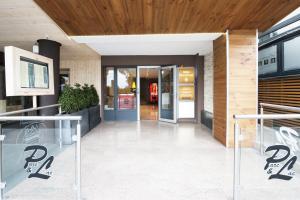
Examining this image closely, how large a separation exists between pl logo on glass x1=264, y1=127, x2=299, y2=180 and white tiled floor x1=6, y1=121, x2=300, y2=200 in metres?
0.18

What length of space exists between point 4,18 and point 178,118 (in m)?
6.05

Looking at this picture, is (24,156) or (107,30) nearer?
(24,156)

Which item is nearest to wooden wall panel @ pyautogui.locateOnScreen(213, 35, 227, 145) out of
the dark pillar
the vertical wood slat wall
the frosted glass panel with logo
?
the vertical wood slat wall

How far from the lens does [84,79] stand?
8.39 meters

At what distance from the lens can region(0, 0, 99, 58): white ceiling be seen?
3.67m

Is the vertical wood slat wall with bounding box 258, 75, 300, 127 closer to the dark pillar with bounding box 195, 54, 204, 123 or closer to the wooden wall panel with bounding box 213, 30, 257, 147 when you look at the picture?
the wooden wall panel with bounding box 213, 30, 257, 147

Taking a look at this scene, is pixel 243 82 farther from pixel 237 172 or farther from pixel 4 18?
pixel 4 18

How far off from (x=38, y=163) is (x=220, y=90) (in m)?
3.96

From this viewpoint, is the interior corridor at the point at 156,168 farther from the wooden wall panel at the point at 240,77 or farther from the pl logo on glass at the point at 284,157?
the wooden wall panel at the point at 240,77

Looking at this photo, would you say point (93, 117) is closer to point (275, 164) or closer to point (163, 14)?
point (163, 14)

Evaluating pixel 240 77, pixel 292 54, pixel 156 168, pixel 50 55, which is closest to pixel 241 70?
pixel 240 77

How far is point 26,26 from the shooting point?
4.55 metres

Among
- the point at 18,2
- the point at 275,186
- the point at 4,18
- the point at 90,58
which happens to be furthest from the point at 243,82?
the point at 90,58

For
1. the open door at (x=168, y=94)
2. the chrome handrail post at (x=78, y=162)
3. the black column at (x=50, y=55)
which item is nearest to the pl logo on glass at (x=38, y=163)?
the chrome handrail post at (x=78, y=162)
